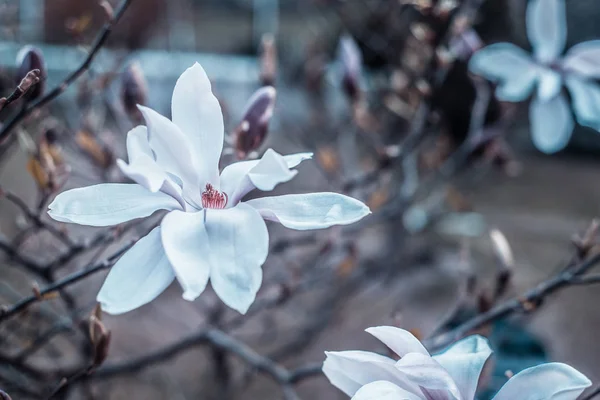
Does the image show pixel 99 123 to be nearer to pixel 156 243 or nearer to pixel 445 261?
pixel 156 243

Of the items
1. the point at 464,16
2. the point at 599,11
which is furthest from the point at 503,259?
the point at 599,11

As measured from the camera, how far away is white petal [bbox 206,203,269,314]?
35 cm

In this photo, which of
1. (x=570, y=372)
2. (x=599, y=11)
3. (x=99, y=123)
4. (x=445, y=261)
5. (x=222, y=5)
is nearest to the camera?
(x=570, y=372)

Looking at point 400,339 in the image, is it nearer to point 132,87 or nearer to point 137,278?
point 137,278

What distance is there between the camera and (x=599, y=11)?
388 cm

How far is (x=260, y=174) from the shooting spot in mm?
398

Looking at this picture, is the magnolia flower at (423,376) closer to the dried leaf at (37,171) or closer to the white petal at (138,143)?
the white petal at (138,143)

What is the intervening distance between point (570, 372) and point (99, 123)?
99 cm

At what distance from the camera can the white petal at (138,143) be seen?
1.32 feet

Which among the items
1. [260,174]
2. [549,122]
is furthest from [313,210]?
[549,122]

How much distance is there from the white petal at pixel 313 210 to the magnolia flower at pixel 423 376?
Answer: 73 mm

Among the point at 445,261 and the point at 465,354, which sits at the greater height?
the point at 465,354

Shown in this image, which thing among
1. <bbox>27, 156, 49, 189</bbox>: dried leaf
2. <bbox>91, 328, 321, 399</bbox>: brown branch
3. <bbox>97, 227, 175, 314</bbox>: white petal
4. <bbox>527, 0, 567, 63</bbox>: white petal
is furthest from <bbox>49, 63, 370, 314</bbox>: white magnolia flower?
<bbox>527, 0, 567, 63</bbox>: white petal

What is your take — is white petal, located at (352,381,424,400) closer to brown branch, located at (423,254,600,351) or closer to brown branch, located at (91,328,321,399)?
brown branch, located at (423,254,600,351)
